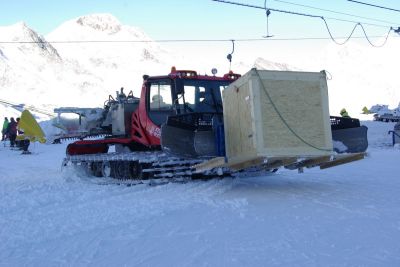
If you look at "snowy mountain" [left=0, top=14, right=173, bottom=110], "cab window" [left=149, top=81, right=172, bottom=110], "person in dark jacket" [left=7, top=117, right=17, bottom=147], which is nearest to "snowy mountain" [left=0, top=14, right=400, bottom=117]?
"snowy mountain" [left=0, top=14, right=173, bottom=110]

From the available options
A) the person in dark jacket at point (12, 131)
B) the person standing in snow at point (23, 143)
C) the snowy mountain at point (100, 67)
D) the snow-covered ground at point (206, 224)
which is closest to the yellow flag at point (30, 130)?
the person standing in snow at point (23, 143)

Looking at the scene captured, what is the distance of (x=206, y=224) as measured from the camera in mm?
5512

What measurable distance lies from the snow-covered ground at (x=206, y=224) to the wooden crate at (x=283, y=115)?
2.48ft

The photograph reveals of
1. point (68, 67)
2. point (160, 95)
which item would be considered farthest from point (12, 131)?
point (68, 67)

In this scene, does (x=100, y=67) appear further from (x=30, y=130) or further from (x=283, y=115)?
(x=283, y=115)

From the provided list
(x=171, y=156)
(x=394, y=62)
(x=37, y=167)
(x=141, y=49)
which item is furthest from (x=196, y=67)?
(x=171, y=156)

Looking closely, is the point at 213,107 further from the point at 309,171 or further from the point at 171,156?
the point at 309,171

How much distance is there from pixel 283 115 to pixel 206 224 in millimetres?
2236

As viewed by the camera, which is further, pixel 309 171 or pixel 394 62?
pixel 394 62

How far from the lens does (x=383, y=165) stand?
1253 cm

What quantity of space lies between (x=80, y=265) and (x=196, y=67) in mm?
85432

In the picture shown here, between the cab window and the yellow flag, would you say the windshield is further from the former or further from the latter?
the yellow flag

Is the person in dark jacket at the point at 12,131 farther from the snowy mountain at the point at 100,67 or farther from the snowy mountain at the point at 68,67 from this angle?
the snowy mountain at the point at 68,67

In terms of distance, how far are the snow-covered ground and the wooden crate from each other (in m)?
0.75
